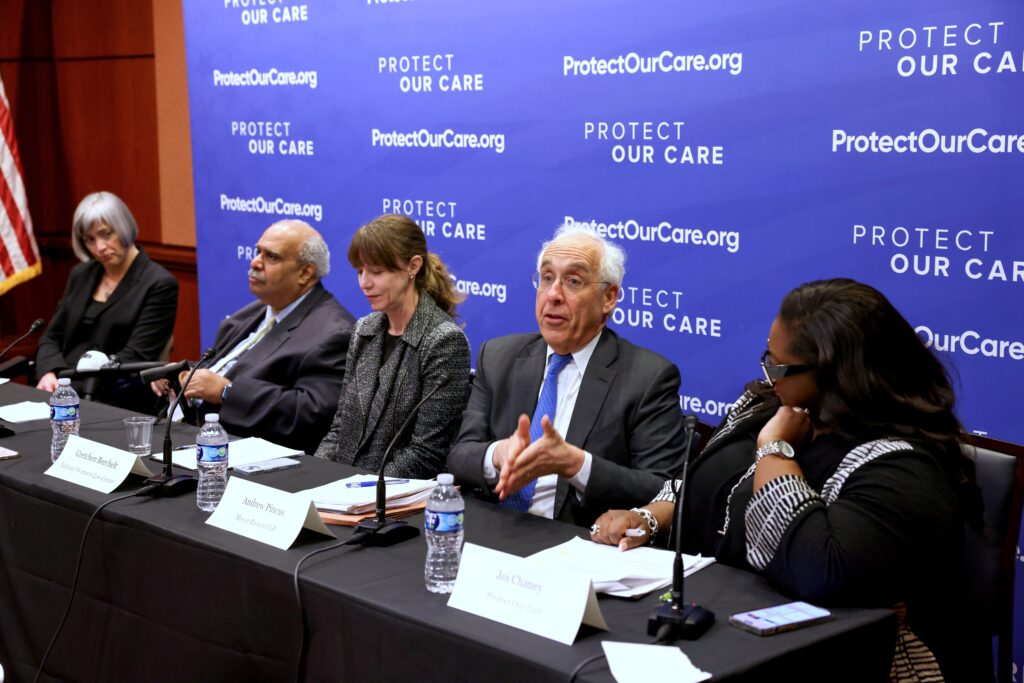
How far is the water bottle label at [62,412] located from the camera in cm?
317

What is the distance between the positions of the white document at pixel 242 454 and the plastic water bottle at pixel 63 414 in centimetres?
29

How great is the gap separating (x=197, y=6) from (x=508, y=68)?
1.93 m

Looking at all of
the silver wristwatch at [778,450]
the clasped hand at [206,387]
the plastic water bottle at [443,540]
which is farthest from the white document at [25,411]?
the silver wristwatch at [778,450]

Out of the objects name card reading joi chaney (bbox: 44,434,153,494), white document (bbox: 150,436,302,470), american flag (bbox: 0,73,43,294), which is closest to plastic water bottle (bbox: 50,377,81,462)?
name card reading joi chaney (bbox: 44,434,153,494)

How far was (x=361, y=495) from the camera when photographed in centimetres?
263

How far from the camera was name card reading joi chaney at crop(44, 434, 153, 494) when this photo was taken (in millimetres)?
2787

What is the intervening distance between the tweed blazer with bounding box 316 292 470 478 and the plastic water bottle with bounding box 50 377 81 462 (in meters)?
0.75

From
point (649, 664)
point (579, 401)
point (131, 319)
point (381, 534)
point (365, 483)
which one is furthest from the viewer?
point (131, 319)

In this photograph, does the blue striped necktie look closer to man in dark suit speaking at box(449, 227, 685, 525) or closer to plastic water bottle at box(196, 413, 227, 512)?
man in dark suit speaking at box(449, 227, 685, 525)

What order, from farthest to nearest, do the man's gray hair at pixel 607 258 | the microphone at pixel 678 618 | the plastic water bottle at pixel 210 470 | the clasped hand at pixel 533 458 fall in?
1. the man's gray hair at pixel 607 258
2. the plastic water bottle at pixel 210 470
3. the clasped hand at pixel 533 458
4. the microphone at pixel 678 618

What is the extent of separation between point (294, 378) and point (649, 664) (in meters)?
2.39

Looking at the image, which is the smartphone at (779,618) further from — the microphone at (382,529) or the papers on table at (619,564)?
the microphone at (382,529)

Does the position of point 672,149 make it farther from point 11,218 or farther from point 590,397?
point 11,218

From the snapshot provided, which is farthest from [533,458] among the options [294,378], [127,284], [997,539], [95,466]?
[127,284]
